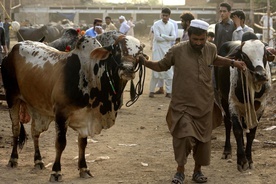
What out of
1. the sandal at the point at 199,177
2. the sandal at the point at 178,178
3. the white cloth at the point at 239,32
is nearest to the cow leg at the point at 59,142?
the sandal at the point at 178,178

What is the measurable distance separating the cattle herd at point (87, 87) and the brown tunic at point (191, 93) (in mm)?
477

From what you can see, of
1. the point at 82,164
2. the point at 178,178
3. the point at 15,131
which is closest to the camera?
the point at 178,178

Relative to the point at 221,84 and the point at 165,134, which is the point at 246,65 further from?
the point at 165,134

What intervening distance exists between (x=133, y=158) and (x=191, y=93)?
6.29 feet

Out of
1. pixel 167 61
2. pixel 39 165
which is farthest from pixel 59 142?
pixel 167 61

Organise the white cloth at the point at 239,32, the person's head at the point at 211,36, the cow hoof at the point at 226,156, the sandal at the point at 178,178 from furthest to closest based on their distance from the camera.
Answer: the person's head at the point at 211,36 < the white cloth at the point at 239,32 < the cow hoof at the point at 226,156 < the sandal at the point at 178,178

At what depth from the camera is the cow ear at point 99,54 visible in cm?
686

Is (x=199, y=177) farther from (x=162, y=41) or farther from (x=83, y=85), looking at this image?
(x=162, y=41)

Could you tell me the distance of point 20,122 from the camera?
8078 millimetres

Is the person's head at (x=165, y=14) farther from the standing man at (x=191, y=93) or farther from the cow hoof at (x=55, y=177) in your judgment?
the cow hoof at (x=55, y=177)

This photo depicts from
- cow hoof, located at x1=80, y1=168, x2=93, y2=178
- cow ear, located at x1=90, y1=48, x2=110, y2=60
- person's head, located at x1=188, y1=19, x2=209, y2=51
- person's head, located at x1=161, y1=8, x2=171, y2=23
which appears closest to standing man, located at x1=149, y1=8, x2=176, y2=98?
person's head, located at x1=161, y1=8, x2=171, y2=23

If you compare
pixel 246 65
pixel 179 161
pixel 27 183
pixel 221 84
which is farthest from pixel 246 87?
pixel 27 183

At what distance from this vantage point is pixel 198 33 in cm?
652

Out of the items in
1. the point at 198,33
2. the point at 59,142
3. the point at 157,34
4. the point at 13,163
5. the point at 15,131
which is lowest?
the point at 13,163
